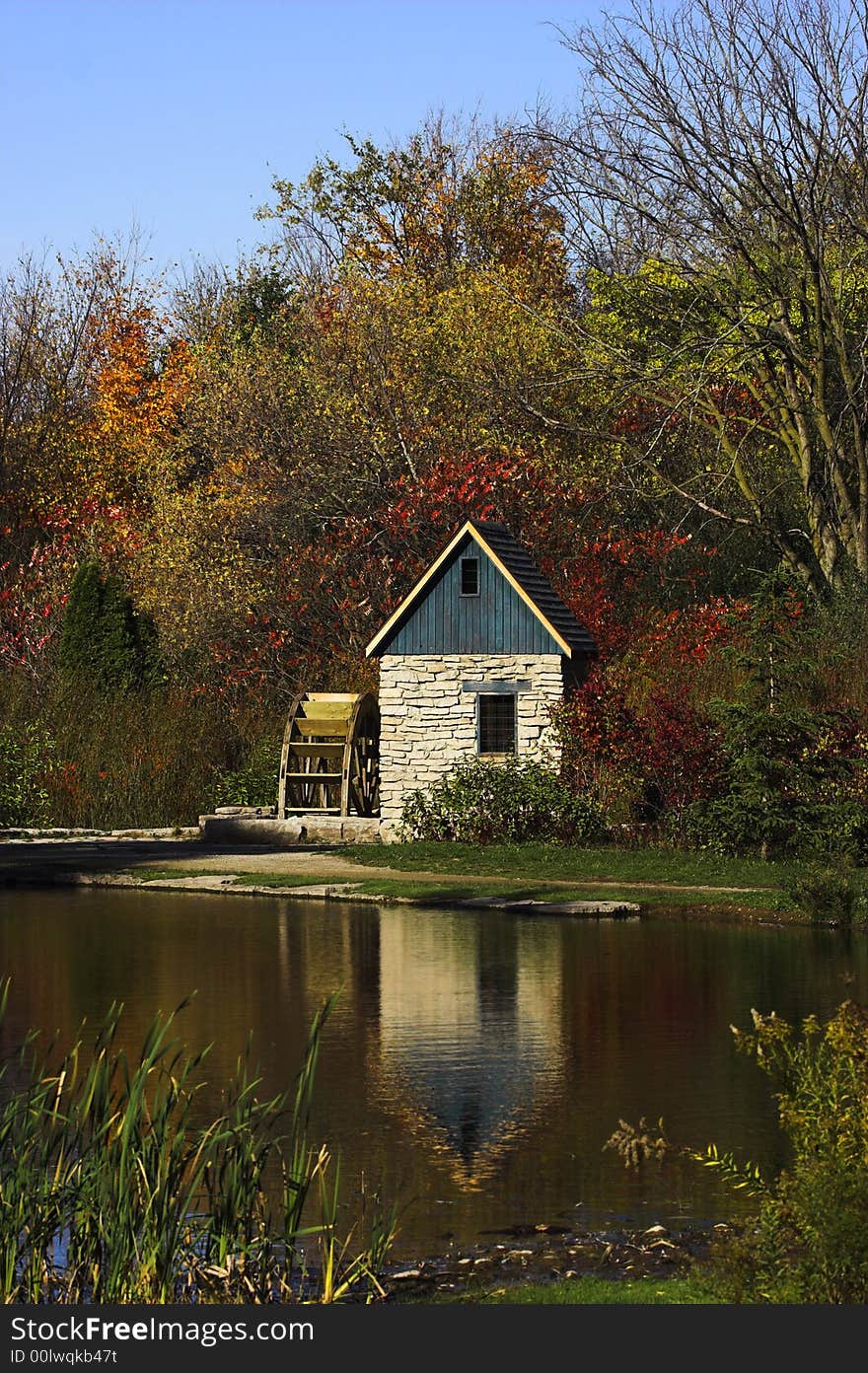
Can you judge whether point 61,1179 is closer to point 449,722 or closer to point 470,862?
point 470,862

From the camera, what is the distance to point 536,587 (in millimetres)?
32406

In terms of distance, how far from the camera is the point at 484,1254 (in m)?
9.41

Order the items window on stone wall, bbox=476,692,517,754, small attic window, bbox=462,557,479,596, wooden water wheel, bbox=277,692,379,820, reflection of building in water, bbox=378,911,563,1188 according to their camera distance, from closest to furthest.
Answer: reflection of building in water, bbox=378,911,563,1188, window on stone wall, bbox=476,692,517,754, small attic window, bbox=462,557,479,596, wooden water wheel, bbox=277,692,379,820

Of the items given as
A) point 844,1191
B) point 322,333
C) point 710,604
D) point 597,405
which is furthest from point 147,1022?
point 322,333

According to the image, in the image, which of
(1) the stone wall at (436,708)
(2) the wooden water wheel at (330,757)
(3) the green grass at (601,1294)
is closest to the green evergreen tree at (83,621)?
(2) the wooden water wheel at (330,757)

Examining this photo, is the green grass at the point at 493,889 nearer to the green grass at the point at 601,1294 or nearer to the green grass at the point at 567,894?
the green grass at the point at 567,894

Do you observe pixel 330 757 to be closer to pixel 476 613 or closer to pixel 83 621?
pixel 476 613

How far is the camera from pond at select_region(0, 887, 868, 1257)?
11.0 m

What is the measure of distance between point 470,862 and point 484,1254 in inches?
739

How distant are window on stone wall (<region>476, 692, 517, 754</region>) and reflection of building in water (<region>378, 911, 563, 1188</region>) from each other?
8291 millimetres

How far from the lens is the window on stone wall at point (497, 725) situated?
31641mm

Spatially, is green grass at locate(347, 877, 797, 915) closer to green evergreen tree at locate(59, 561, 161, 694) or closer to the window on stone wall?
the window on stone wall

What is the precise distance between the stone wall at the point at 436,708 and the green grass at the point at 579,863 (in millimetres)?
1642

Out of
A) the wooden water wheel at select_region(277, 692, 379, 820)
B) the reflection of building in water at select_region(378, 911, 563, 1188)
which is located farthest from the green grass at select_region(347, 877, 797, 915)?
the wooden water wheel at select_region(277, 692, 379, 820)
